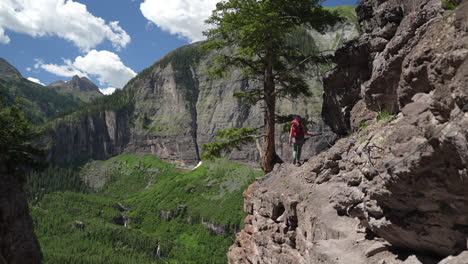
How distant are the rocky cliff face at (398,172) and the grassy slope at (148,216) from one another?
4077 inches

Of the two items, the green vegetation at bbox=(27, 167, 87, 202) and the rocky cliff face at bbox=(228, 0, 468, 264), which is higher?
the rocky cliff face at bbox=(228, 0, 468, 264)

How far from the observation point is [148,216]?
502 feet

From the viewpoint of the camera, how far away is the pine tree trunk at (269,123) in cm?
1639

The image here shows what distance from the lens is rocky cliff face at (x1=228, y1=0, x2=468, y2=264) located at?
4.61 meters

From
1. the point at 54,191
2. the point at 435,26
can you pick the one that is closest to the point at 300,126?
the point at 435,26

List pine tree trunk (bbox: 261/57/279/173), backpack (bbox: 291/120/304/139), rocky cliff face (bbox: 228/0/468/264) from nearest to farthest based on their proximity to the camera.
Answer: rocky cliff face (bbox: 228/0/468/264) < backpack (bbox: 291/120/304/139) < pine tree trunk (bbox: 261/57/279/173)

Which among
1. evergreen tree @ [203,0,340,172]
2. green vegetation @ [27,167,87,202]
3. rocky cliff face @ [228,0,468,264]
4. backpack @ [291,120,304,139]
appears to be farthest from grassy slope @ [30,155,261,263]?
rocky cliff face @ [228,0,468,264]

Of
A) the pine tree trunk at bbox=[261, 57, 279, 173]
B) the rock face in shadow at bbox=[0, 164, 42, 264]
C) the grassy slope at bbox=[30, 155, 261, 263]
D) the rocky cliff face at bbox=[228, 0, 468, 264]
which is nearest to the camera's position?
the rocky cliff face at bbox=[228, 0, 468, 264]

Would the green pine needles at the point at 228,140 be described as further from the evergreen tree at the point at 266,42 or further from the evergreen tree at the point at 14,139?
the evergreen tree at the point at 14,139

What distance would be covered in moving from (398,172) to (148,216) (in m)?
161

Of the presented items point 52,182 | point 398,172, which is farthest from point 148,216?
point 398,172

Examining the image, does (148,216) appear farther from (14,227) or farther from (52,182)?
(14,227)

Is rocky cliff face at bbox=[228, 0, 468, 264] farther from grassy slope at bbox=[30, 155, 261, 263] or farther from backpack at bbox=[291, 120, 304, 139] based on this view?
grassy slope at bbox=[30, 155, 261, 263]

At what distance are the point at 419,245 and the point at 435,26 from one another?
4141mm
